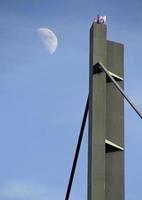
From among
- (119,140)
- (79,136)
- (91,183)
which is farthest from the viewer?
(79,136)

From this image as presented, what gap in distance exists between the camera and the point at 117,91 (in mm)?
16547

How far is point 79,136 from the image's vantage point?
17344 millimetres

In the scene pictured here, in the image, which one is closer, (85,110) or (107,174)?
(107,174)

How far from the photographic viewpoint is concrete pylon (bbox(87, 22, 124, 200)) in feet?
50.8

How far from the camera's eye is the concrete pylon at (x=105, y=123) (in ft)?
50.8

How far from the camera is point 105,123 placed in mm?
16062

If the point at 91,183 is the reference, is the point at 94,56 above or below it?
above

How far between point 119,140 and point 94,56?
2.37 metres

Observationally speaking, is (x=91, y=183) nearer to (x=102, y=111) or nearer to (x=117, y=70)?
(x=102, y=111)

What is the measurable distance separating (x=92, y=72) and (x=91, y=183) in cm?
305

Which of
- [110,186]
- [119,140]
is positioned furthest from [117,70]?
[110,186]

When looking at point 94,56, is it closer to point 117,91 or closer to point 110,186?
point 117,91

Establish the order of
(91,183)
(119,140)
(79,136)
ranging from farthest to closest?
(79,136), (119,140), (91,183)

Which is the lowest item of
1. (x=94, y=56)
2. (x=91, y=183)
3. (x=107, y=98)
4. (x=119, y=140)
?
(x=91, y=183)
